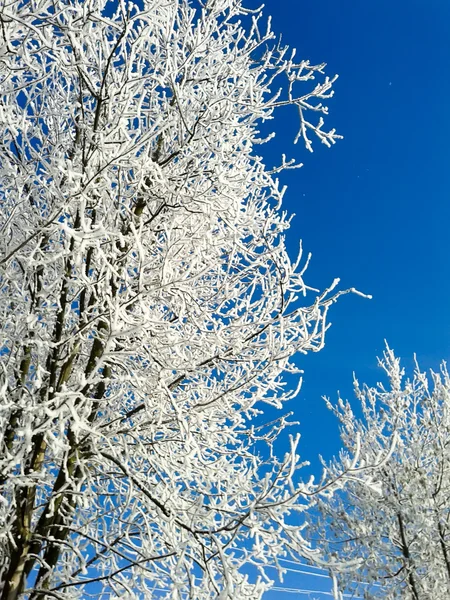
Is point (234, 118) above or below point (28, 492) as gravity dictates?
above

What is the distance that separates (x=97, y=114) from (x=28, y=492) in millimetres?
2226

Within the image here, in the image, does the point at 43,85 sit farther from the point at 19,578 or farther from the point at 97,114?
the point at 19,578

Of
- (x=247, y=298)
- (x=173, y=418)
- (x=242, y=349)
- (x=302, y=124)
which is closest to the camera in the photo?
(x=173, y=418)

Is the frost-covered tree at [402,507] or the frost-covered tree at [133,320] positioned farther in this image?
the frost-covered tree at [402,507]

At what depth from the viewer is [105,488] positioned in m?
4.00

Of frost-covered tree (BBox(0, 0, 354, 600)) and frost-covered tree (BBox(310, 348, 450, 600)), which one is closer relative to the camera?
frost-covered tree (BBox(0, 0, 354, 600))

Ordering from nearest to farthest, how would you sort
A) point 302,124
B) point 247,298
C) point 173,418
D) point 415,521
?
1. point 173,418
2. point 302,124
3. point 247,298
4. point 415,521

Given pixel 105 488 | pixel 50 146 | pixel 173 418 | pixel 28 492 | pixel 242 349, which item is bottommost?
pixel 28 492

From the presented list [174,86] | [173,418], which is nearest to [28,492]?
[173,418]

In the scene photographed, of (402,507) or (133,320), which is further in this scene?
(402,507)

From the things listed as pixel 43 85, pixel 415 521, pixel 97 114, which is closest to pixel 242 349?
pixel 97 114

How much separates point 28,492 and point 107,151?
1.98 meters

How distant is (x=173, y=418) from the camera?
317cm

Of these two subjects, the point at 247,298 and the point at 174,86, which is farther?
the point at 247,298
